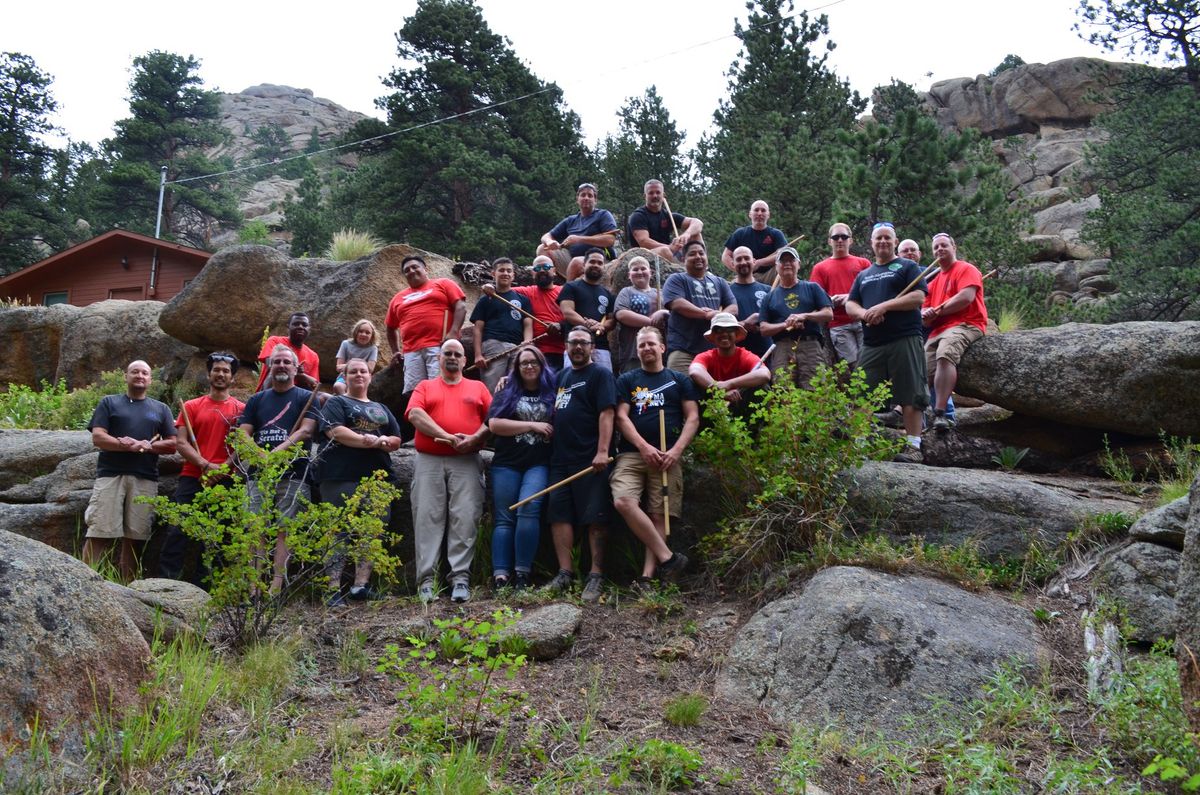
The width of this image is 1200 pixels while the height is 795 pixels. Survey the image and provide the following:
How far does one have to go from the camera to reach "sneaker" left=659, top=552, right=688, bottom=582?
7.09m

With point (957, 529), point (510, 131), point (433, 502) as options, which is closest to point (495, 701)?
point (433, 502)

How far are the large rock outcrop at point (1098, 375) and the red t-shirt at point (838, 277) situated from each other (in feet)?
4.19

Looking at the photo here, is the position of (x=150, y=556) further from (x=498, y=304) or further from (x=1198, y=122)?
(x=1198, y=122)

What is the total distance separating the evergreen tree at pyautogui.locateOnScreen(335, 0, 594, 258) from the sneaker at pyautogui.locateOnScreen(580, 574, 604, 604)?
1676 cm

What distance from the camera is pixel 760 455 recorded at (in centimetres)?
694

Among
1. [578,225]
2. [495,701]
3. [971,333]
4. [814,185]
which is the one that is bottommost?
[495,701]

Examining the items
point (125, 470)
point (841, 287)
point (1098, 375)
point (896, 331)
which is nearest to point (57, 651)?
point (125, 470)

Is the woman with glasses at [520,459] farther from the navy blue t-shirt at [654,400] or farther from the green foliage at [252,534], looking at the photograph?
the green foliage at [252,534]

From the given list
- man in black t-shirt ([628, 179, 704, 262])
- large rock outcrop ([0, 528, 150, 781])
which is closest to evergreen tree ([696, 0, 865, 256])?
man in black t-shirt ([628, 179, 704, 262])

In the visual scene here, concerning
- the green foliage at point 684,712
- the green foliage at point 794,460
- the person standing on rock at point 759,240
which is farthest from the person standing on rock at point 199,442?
the person standing on rock at point 759,240

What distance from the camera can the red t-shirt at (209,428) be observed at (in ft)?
26.3

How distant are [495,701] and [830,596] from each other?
7.45 feet

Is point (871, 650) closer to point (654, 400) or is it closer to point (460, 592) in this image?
point (654, 400)

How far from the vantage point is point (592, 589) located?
7.01 m
